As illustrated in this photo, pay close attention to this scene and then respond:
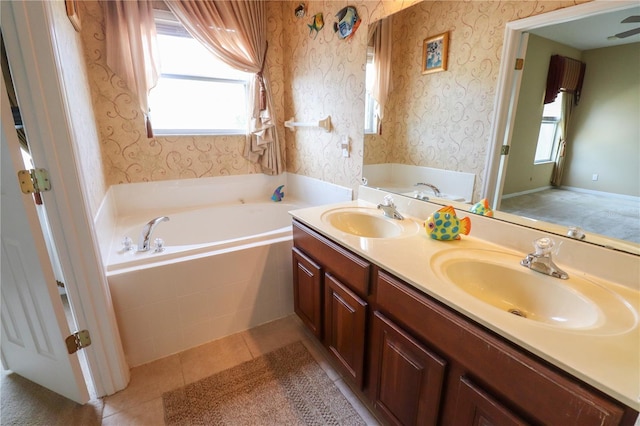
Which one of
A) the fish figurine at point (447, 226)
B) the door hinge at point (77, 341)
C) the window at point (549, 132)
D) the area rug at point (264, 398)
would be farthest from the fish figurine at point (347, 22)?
the door hinge at point (77, 341)

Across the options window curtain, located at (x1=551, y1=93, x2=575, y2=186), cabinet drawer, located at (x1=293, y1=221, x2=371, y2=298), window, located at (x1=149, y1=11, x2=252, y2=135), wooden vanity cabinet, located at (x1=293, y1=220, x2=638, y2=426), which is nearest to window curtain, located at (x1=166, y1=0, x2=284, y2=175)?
window, located at (x1=149, y1=11, x2=252, y2=135)

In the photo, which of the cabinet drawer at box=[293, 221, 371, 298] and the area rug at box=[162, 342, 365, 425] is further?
the area rug at box=[162, 342, 365, 425]

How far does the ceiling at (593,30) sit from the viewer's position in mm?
878

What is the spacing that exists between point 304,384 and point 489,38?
1.82m

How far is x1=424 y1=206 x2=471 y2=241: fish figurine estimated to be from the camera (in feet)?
4.04

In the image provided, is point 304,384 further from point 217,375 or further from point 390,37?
point 390,37

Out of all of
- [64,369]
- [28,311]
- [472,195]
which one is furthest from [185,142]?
[472,195]

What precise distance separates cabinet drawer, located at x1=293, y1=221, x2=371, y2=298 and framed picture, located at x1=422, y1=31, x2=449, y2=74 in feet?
3.29

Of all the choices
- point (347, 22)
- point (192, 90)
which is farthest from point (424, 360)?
point (192, 90)

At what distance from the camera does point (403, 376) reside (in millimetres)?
1037

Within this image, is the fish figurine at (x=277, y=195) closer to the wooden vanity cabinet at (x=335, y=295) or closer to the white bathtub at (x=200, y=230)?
the white bathtub at (x=200, y=230)

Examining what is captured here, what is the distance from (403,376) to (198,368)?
1.17 m

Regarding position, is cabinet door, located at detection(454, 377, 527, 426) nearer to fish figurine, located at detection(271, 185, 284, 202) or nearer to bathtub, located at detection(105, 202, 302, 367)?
bathtub, located at detection(105, 202, 302, 367)

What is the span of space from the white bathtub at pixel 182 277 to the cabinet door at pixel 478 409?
1.32 metres
